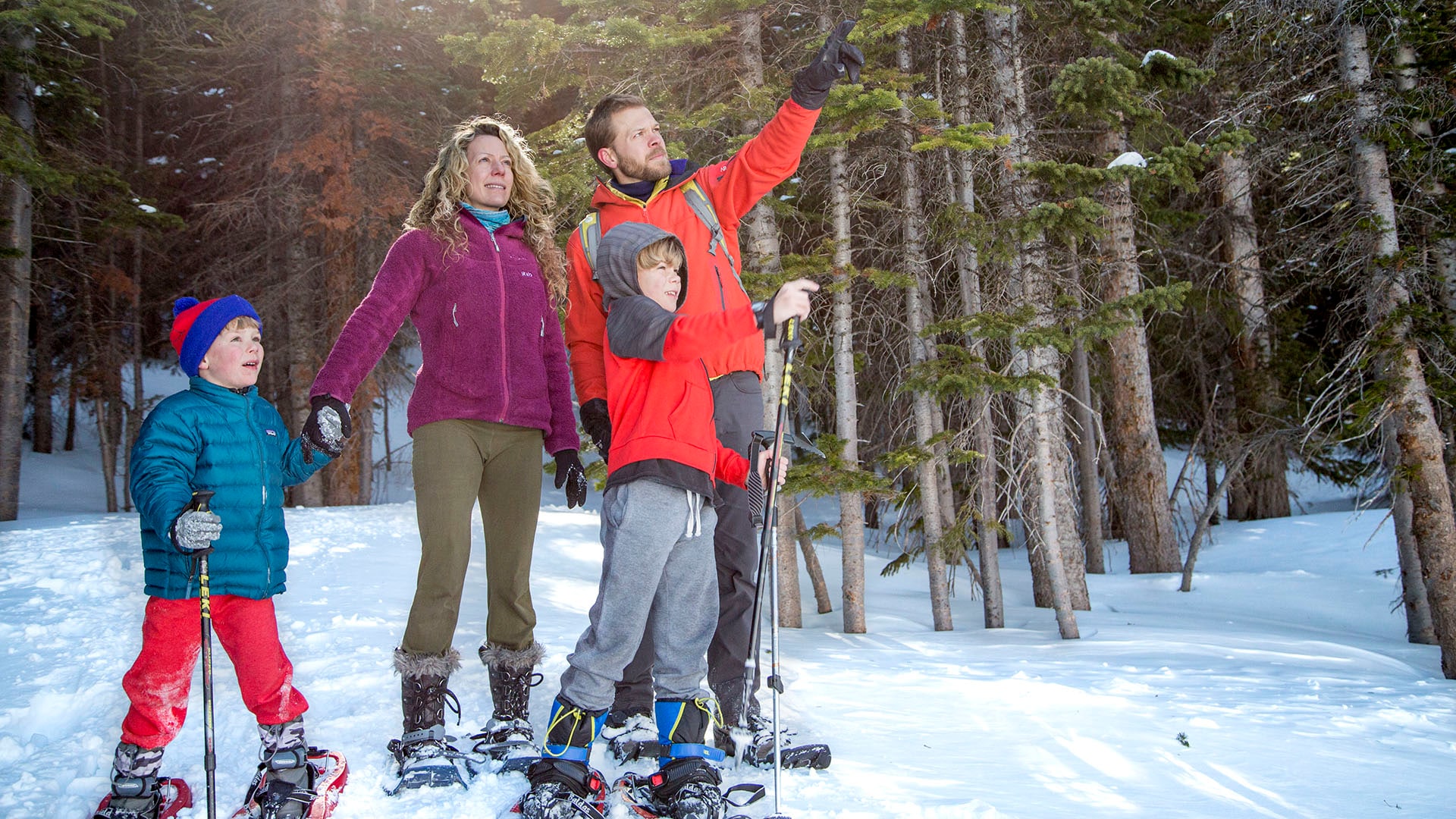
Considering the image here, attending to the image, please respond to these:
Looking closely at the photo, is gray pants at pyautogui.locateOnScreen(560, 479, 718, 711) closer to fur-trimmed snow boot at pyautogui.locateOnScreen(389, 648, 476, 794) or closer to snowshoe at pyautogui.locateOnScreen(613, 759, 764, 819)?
snowshoe at pyautogui.locateOnScreen(613, 759, 764, 819)

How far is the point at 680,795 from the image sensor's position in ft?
9.43

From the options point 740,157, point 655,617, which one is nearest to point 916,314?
point 740,157

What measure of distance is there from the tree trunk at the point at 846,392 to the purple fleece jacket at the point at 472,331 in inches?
151

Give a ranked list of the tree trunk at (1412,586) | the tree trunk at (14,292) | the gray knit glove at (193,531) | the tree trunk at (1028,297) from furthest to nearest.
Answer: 1. the tree trunk at (14,292)
2. the tree trunk at (1412,586)
3. the tree trunk at (1028,297)
4. the gray knit glove at (193,531)

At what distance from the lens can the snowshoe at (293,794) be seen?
2814mm

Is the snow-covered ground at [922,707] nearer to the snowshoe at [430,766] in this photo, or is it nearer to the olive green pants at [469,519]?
the snowshoe at [430,766]

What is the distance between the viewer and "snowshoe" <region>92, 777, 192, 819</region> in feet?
9.12

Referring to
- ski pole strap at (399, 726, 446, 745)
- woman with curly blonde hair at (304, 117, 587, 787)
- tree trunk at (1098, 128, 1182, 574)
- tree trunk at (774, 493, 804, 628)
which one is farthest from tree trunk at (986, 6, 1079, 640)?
ski pole strap at (399, 726, 446, 745)

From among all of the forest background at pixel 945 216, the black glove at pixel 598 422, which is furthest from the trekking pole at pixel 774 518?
the forest background at pixel 945 216

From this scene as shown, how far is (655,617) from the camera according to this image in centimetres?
315

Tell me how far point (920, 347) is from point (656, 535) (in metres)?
6.30

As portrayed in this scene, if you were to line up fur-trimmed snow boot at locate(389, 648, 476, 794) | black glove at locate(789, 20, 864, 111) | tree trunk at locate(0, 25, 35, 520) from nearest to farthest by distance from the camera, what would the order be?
fur-trimmed snow boot at locate(389, 648, 476, 794)
black glove at locate(789, 20, 864, 111)
tree trunk at locate(0, 25, 35, 520)

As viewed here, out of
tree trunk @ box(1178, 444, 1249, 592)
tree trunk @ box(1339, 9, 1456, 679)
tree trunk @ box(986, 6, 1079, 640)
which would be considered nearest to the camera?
tree trunk @ box(1339, 9, 1456, 679)

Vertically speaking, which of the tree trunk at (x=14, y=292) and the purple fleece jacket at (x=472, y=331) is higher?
the tree trunk at (x=14, y=292)
